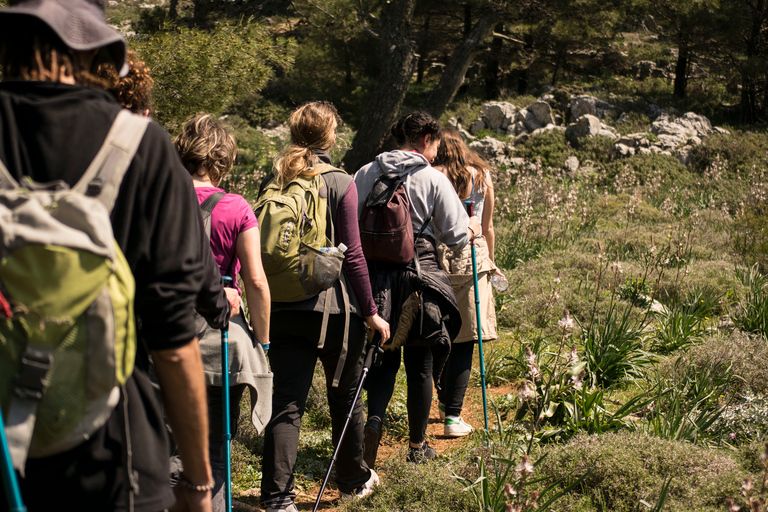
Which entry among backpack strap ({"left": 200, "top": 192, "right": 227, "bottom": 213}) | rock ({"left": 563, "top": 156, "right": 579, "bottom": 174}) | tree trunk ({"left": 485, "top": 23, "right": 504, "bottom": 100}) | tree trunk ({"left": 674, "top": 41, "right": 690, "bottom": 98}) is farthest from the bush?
tree trunk ({"left": 485, "top": 23, "right": 504, "bottom": 100})

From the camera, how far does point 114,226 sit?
1216 mm

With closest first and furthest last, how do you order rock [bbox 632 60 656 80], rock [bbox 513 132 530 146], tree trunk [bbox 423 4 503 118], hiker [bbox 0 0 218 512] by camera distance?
hiker [bbox 0 0 218 512] < tree trunk [bbox 423 4 503 118] < rock [bbox 513 132 530 146] < rock [bbox 632 60 656 80]

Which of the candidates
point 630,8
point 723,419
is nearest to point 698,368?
point 723,419

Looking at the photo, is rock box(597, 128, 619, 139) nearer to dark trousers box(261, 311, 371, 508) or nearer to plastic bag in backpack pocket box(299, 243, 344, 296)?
dark trousers box(261, 311, 371, 508)

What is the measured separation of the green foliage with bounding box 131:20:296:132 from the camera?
8.30m

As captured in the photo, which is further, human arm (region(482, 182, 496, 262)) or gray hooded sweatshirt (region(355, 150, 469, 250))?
human arm (region(482, 182, 496, 262))

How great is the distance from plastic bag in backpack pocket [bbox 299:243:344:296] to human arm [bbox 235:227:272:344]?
29cm

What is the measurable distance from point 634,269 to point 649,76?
2076 centimetres

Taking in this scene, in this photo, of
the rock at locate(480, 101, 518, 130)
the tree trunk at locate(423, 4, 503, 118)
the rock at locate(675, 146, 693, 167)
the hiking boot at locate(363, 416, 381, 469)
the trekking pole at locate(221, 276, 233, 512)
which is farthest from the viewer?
the rock at locate(480, 101, 518, 130)

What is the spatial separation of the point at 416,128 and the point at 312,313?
1.34 m

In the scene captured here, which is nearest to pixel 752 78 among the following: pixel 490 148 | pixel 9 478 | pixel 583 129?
pixel 583 129

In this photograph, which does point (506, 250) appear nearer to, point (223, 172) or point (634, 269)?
point (634, 269)

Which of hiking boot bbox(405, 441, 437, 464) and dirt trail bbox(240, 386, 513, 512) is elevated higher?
hiking boot bbox(405, 441, 437, 464)

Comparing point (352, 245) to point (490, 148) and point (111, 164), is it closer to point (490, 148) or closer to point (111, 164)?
point (111, 164)
